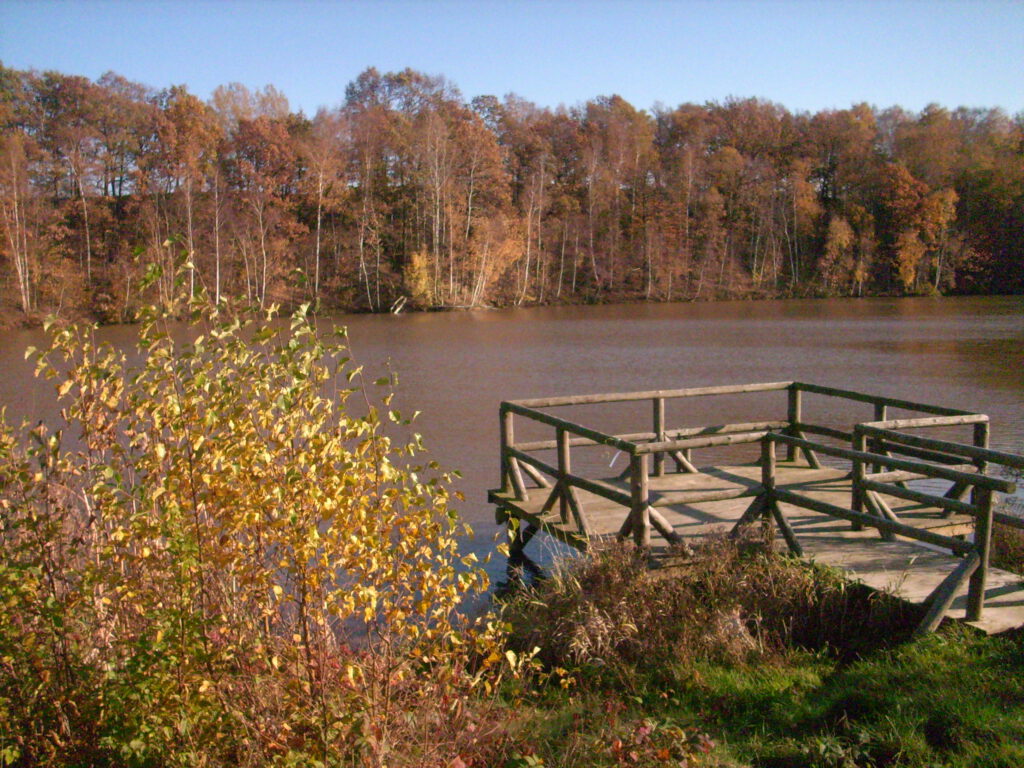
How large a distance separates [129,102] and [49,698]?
63.5m

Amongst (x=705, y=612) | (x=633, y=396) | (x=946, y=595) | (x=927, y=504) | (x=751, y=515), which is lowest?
(x=705, y=612)

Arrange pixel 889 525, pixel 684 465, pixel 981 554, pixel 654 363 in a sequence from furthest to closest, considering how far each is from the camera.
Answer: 1. pixel 654 363
2. pixel 684 465
3. pixel 889 525
4. pixel 981 554

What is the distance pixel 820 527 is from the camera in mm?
8273

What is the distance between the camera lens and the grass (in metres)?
4.86

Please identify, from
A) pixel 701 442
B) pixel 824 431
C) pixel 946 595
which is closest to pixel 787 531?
pixel 701 442

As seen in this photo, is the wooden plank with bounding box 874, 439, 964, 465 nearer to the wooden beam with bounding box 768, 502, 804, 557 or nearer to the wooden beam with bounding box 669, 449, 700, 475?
the wooden beam with bounding box 768, 502, 804, 557

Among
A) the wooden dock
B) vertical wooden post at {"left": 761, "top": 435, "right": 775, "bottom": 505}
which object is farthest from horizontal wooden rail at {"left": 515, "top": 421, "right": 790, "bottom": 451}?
vertical wooden post at {"left": 761, "top": 435, "right": 775, "bottom": 505}

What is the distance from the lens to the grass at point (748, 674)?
16.0 feet

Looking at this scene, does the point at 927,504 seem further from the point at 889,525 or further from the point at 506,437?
the point at 506,437

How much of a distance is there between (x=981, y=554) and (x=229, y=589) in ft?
15.7

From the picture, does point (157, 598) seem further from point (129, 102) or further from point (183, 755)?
point (129, 102)

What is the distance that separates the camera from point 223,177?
205 ft

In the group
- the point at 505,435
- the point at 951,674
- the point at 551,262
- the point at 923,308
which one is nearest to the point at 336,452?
the point at 951,674

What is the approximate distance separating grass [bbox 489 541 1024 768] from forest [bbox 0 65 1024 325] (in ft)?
149
